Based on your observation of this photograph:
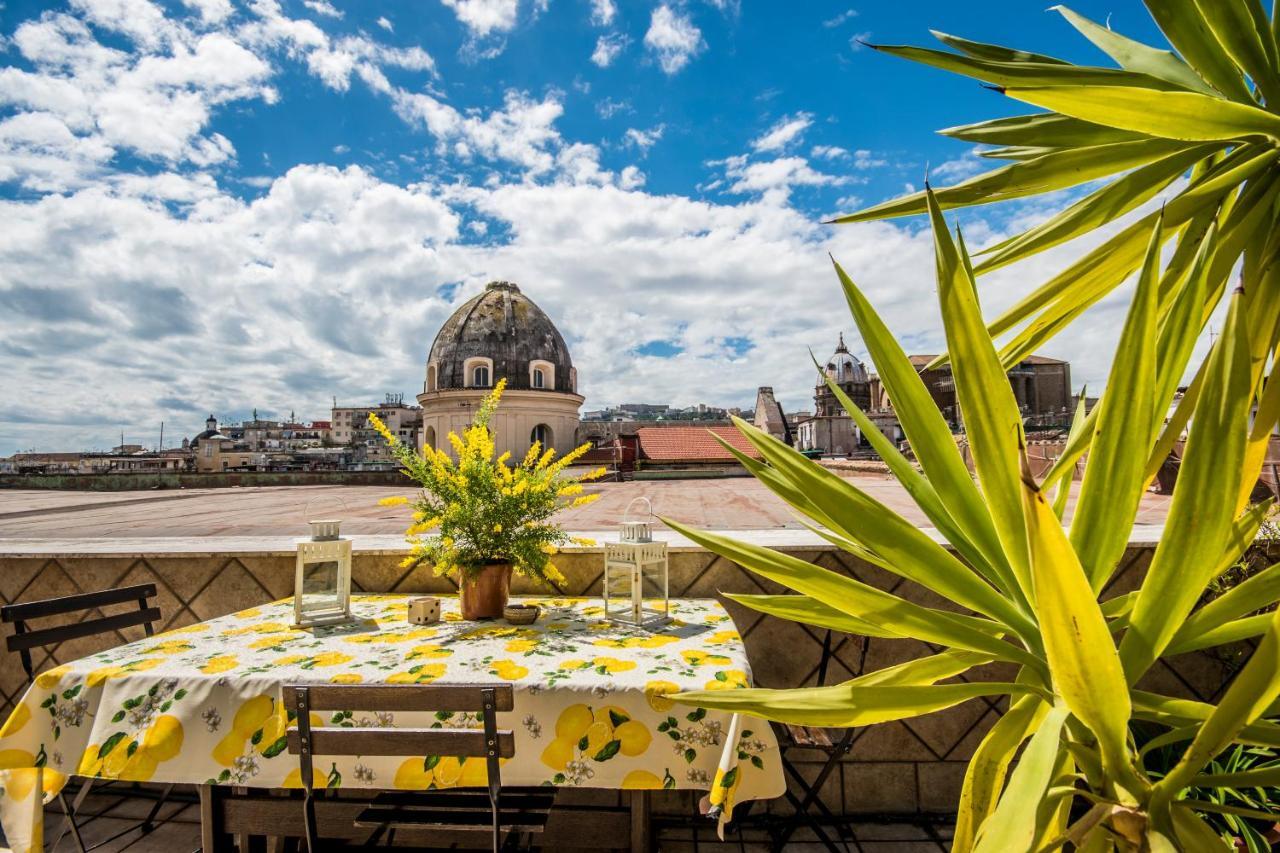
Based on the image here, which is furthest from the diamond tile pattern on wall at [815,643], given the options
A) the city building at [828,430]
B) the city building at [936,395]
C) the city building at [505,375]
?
the city building at [936,395]

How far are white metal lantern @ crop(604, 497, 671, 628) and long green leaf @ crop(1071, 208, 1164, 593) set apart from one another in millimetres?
1736

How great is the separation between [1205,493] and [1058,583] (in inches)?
9.3

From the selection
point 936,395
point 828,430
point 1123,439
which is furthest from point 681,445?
point 936,395

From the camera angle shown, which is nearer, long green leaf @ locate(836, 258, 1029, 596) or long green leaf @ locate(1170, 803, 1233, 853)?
long green leaf @ locate(1170, 803, 1233, 853)

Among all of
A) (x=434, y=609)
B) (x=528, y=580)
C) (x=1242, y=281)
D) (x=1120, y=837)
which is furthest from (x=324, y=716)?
(x=1242, y=281)

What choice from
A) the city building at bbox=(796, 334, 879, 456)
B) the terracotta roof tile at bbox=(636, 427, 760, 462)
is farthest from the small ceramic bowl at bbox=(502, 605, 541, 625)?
the city building at bbox=(796, 334, 879, 456)

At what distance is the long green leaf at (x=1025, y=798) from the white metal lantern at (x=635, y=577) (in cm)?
177

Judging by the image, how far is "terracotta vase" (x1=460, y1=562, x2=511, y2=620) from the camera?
2.52 meters

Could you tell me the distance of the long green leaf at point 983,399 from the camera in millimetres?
862

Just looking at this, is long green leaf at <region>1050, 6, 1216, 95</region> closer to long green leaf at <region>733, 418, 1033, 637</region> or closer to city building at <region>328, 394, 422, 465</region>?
long green leaf at <region>733, 418, 1033, 637</region>

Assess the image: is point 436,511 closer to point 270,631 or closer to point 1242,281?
point 270,631

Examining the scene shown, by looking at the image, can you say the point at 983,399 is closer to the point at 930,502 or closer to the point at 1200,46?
the point at 930,502

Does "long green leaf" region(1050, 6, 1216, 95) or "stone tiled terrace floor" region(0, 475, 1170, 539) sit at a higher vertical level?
"long green leaf" region(1050, 6, 1216, 95)

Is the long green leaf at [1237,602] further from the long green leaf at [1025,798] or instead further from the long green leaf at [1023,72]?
the long green leaf at [1023,72]
